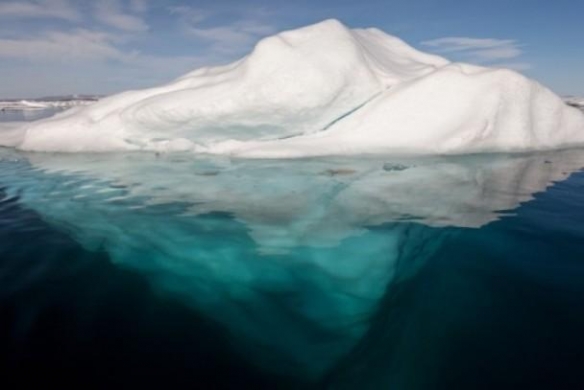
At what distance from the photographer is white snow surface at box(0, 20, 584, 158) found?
398 inches

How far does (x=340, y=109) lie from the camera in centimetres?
1084

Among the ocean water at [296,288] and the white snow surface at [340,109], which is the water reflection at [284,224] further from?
the white snow surface at [340,109]

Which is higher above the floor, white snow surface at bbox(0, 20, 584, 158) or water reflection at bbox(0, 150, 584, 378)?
white snow surface at bbox(0, 20, 584, 158)

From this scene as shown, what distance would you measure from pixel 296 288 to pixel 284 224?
1.60m

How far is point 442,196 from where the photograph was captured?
6637 millimetres

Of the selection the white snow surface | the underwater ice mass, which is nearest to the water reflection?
the underwater ice mass

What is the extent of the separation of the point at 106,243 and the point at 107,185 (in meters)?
3.31

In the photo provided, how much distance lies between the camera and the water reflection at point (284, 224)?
3.49m

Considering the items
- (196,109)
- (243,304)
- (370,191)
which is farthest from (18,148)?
(243,304)

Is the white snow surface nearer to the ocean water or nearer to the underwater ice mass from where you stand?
the underwater ice mass

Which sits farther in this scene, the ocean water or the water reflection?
the water reflection

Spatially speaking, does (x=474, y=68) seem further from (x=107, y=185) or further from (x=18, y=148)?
(x=18, y=148)

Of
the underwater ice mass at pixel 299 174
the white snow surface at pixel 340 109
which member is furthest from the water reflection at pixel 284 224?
the white snow surface at pixel 340 109

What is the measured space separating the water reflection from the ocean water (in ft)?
0.09
